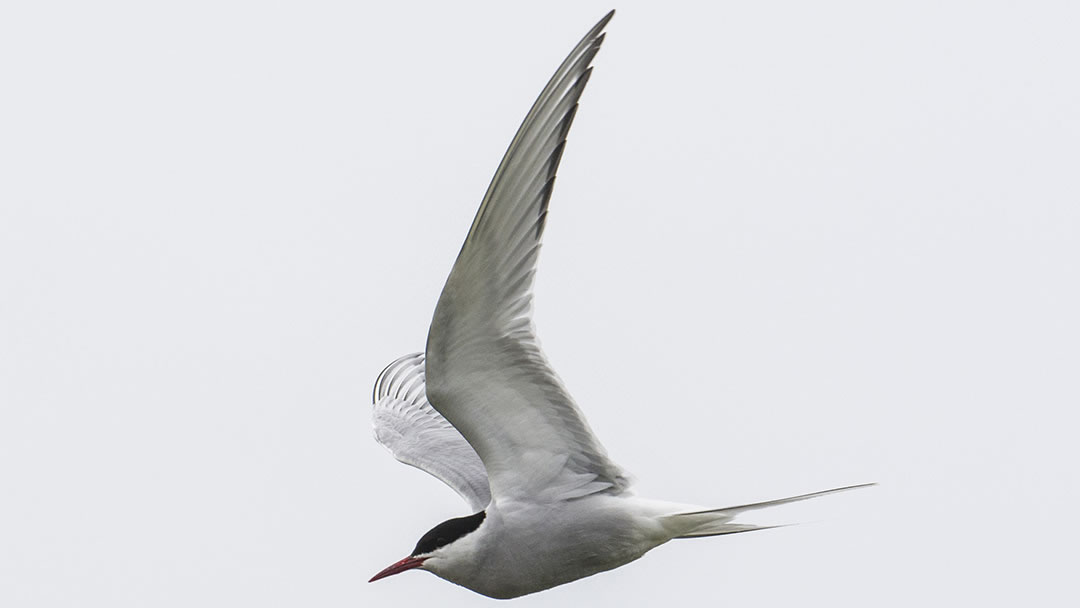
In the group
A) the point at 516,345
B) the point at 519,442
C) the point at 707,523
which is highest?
the point at 516,345

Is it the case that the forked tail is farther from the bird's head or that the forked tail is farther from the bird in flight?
the bird's head

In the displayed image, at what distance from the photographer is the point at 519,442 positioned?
262 inches

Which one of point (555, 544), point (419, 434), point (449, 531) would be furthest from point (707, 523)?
point (419, 434)

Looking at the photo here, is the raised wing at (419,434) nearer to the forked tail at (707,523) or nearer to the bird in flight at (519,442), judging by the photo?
the bird in flight at (519,442)

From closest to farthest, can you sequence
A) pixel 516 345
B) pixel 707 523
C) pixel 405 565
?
1. pixel 516 345
2. pixel 707 523
3. pixel 405 565

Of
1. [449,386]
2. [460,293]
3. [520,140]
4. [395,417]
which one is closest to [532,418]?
[449,386]

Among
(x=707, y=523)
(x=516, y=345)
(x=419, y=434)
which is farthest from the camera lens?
(x=419, y=434)

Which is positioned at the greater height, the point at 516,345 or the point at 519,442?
the point at 516,345

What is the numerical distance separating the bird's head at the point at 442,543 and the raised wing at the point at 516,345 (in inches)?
7.5

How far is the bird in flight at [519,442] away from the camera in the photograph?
5699mm

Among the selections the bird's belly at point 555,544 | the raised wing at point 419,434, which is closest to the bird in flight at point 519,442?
the bird's belly at point 555,544

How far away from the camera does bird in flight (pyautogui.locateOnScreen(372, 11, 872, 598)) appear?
5699mm

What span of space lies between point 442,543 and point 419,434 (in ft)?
5.92

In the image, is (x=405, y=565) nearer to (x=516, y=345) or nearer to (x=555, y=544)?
(x=555, y=544)
